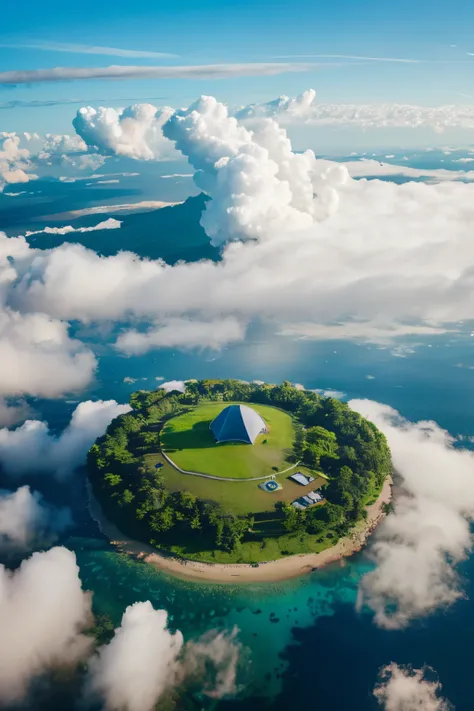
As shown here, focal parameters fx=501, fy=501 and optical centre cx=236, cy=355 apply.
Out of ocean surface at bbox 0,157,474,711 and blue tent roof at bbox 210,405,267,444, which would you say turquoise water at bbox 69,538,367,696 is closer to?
ocean surface at bbox 0,157,474,711

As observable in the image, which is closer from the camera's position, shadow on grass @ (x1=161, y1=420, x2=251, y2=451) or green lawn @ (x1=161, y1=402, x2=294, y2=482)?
green lawn @ (x1=161, y1=402, x2=294, y2=482)

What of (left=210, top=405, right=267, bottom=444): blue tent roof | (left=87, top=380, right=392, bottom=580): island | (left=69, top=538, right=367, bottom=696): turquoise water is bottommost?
(left=69, top=538, right=367, bottom=696): turquoise water

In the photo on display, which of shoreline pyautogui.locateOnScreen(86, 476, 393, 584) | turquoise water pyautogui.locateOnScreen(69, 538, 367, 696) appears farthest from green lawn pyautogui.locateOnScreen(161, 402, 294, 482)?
turquoise water pyautogui.locateOnScreen(69, 538, 367, 696)

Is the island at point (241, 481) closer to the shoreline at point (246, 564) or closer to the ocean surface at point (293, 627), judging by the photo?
the shoreline at point (246, 564)

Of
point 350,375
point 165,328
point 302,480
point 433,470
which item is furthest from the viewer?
point 165,328

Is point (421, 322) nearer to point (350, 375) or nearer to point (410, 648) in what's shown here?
point (350, 375)

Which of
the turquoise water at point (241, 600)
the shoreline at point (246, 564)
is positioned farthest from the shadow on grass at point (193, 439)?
the turquoise water at point (241, 600)

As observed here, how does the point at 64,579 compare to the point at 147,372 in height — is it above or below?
above

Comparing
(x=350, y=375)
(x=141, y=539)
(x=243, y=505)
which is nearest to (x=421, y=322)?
(x=350, y=375)
